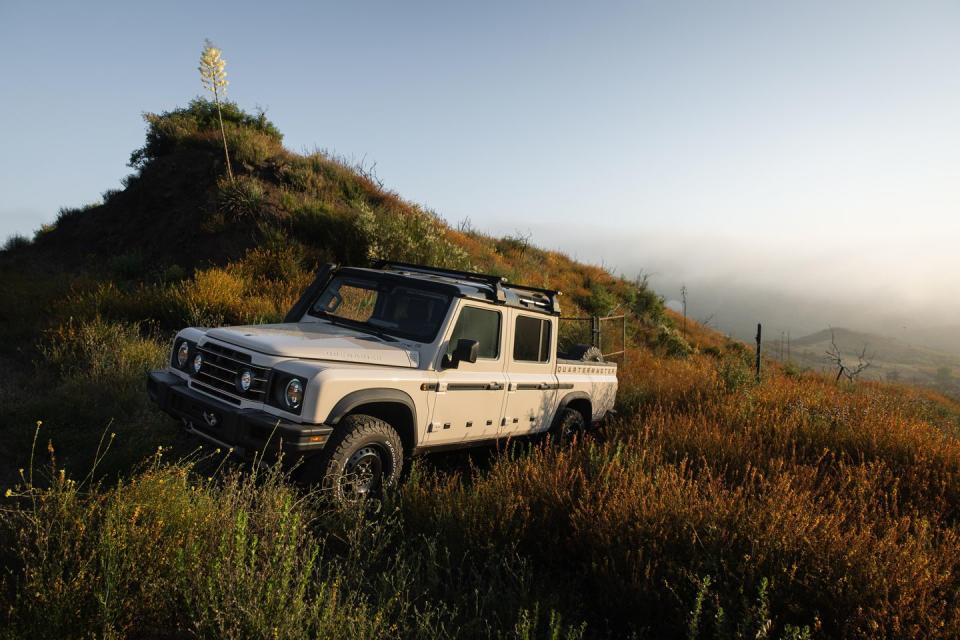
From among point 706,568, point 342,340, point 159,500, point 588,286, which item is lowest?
point 706,568

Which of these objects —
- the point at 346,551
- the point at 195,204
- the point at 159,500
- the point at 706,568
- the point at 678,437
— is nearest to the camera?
the point at 159,500

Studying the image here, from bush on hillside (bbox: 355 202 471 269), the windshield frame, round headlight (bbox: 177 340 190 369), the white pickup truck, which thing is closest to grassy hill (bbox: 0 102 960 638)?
the white pickup truck

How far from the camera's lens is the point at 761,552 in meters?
3.30

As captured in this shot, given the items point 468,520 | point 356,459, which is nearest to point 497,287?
point 356,459

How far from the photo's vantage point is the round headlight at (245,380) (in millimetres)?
3762

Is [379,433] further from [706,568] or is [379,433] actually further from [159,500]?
[706,568]

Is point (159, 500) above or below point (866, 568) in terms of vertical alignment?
above

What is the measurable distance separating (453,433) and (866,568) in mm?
2977

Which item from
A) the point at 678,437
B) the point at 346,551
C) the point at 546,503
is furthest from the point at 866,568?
the point at 346,551

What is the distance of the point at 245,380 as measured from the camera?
3787 millimetres

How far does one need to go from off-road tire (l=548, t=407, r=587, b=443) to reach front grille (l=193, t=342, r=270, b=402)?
129 inches

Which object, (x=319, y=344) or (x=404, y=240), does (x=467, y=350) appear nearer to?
(x=319, y=344)

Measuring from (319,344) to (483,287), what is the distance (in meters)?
1.79

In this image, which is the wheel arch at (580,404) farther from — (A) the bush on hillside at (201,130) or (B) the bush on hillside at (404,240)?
(A) the bush on hillside at (201,130)
